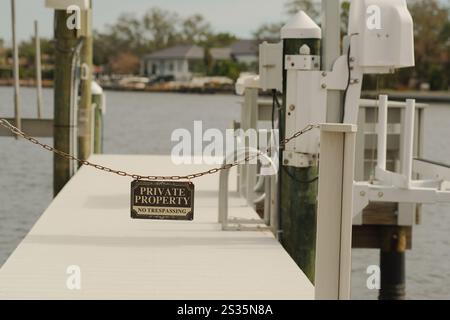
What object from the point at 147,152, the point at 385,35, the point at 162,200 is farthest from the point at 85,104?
the point at 147,152

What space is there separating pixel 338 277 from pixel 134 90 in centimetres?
13650

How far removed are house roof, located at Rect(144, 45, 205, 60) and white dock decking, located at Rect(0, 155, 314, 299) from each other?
128 meters

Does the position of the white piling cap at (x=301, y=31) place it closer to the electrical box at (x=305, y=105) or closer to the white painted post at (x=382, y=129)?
the electrical box at (x=305, y=105)

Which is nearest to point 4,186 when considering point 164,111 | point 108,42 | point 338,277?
point 338,277

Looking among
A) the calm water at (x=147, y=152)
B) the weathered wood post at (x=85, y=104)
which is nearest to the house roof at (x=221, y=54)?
the calm water at (x=147, y=152)

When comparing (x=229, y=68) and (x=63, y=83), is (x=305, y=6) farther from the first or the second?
→ (x=63, y=83)

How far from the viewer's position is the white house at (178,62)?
139250mm

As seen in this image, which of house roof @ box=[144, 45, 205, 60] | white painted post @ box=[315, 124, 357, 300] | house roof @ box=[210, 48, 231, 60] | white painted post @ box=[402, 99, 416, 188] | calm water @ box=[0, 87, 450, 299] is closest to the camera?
white painted post @ box=[315, 124, 357, 300]

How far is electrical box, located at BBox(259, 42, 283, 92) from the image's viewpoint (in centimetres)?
999

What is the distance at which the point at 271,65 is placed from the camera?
33.0ft

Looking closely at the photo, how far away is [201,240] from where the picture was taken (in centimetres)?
991

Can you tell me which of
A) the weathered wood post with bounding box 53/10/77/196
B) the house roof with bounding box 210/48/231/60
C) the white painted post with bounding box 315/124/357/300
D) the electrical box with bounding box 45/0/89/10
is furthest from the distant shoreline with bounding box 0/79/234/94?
the white painted post with bounding box 315/124/357/300

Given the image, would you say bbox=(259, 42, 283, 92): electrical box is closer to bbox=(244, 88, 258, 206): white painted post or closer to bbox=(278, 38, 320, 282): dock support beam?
bbox=(278, 38, 320, 282): dock support beam
